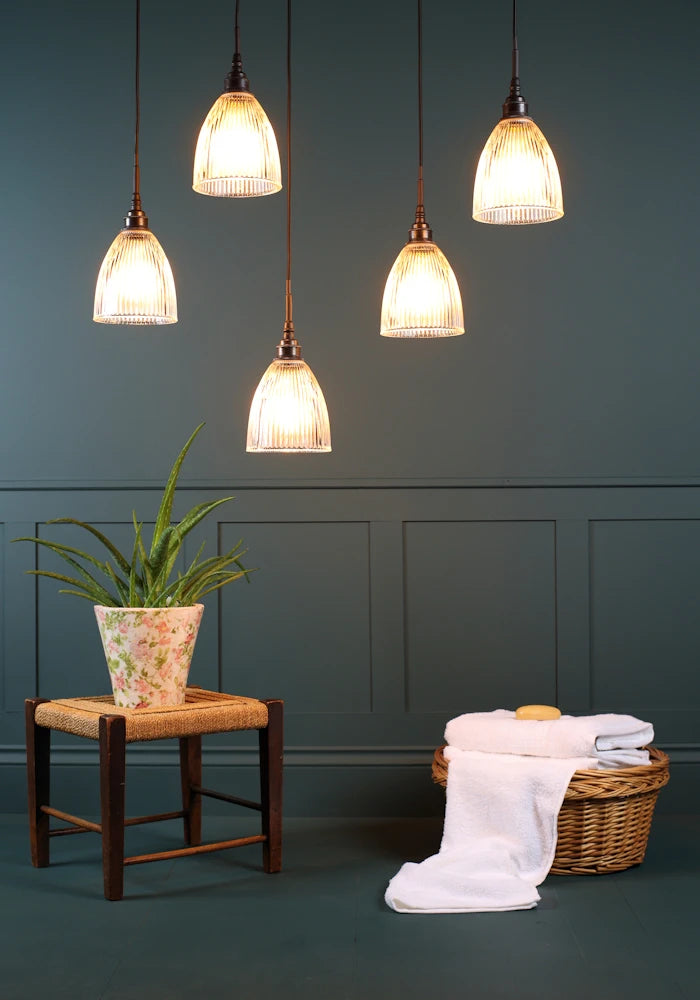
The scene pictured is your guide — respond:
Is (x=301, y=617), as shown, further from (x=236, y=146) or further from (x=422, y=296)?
(x=236, y=146)

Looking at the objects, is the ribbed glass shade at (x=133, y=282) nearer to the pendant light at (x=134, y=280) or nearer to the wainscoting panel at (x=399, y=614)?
the pendant light at (x=134, y=280)

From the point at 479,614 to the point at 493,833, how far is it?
2.72 feet

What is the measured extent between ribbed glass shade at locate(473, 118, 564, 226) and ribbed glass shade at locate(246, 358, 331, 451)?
0.56 meters

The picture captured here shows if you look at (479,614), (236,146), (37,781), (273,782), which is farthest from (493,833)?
(236,146)

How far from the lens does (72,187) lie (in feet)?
11.5

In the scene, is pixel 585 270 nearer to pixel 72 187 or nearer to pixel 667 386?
pixel 667 386

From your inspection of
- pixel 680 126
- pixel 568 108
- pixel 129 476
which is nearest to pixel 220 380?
pixel 129 476

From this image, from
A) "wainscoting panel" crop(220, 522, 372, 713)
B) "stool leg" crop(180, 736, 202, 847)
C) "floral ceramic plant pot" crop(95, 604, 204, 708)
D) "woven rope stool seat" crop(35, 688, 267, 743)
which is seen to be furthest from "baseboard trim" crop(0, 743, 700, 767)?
"floral ceramic plant pot" crop(95, 604, 204, 708)

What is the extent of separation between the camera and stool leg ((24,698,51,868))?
2857mm

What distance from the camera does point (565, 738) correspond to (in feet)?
9.13

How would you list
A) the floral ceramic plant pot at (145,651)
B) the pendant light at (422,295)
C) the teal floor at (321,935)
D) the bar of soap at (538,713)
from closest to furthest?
the teal floor at (321,935), the pendant light at (422,295), the floral ceramic plant pot at (145,651), the bar of soap at (538,713)

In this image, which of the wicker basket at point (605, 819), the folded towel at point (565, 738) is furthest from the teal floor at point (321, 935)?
the folded towel at point (565, 738)

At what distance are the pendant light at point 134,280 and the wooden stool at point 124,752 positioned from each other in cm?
91

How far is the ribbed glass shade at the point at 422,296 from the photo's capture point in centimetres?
230
